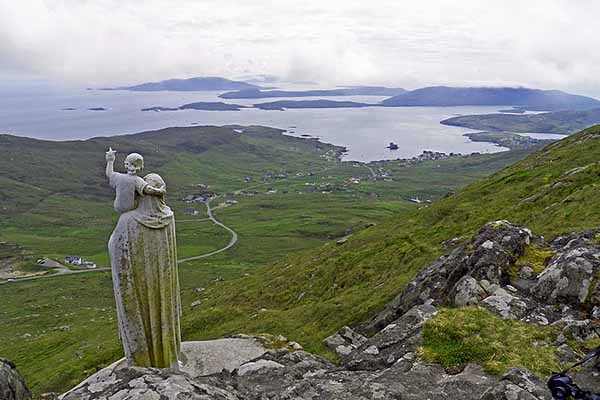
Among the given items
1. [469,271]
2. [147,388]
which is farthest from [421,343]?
[147,388]

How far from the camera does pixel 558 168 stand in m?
47.4

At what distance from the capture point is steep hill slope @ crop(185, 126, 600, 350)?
25.5 metres

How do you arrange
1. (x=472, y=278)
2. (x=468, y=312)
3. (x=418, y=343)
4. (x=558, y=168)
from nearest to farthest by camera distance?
(x=418, y=343)
(x=468, y=312)
(x=472, y=278)
(x=558, y=168)

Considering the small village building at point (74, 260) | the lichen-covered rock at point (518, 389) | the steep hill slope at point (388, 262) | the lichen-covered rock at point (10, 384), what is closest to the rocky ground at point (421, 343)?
the lichen-covered rock at point (518, 389)

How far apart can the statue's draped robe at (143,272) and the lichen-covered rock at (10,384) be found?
2718mm

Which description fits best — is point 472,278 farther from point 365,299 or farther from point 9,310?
point 9,310

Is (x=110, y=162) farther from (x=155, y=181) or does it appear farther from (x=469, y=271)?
(x=469, y=271)

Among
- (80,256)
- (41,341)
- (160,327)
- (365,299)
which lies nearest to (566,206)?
(365,299)

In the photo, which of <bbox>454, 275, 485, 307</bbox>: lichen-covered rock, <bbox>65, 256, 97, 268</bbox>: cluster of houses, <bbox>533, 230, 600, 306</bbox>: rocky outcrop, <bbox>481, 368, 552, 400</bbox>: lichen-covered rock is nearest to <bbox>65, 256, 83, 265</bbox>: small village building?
<bbox>65, 256, 97, 268</bbox>: cluster of houses

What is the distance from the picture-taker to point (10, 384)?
11.0 m

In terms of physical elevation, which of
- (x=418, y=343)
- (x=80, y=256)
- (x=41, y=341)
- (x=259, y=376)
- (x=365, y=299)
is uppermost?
(x=418, y=343)

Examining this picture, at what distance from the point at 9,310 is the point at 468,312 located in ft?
392

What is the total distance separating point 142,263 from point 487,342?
8.90m

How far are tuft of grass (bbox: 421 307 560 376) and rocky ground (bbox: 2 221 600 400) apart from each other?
0.90 feet
